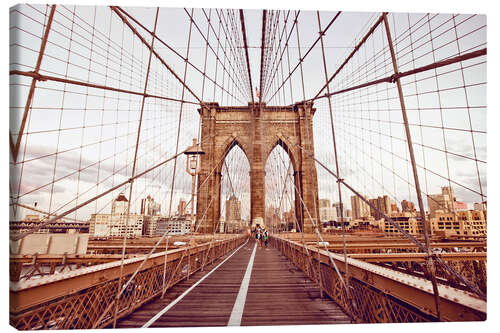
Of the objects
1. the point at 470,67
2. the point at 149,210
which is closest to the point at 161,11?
the point at 470,67

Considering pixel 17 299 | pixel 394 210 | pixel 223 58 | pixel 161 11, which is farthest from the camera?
pixel 223 58

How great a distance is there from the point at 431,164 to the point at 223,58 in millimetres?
10024

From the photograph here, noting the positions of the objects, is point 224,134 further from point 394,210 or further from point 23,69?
point 23,69

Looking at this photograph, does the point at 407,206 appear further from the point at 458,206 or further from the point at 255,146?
the point at 255,146

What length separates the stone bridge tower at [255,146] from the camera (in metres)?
19.3

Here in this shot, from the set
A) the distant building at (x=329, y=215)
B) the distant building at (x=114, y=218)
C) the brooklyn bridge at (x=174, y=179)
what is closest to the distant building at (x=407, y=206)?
the brooklyn bridge at (x=174, y=179)

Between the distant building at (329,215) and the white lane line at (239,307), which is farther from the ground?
the distant building at (329,215)

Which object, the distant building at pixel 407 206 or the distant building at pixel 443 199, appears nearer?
the distant building at pixel 443 199

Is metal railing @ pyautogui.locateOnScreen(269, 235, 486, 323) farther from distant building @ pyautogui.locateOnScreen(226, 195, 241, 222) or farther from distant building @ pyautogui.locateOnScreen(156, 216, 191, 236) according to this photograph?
distant building @ pyautogui.locateOnScreen(226, 195, 241, 222)

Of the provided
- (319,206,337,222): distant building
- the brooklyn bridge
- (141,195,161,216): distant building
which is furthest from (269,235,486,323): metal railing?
(319,206,337,222): distant building

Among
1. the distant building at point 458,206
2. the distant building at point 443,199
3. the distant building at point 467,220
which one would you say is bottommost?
the distant building at point 467,220

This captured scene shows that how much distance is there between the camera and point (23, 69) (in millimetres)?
2236

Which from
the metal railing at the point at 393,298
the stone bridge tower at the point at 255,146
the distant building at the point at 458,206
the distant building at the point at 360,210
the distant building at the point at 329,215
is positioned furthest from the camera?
the distant building at the point at 329,215

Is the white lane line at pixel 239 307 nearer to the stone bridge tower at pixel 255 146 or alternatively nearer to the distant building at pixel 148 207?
the distant building at pixel 148 207
